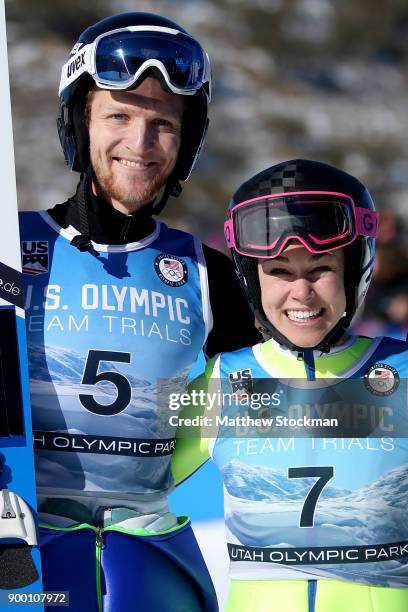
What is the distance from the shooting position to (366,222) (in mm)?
2820

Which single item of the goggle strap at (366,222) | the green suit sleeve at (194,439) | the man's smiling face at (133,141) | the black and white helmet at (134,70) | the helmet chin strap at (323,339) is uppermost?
the black and white helmet at (134,70)

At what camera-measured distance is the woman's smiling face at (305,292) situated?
276 cm

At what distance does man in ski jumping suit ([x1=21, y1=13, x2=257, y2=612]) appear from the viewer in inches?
111

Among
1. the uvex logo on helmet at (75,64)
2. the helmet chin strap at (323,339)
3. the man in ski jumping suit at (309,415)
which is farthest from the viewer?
the uvex logo on helmet at (75,64)

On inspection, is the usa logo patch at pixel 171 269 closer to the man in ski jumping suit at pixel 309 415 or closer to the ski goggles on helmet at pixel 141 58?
the man in ski jumping suit at pixel 309 415

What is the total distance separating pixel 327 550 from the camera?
2.72 meters

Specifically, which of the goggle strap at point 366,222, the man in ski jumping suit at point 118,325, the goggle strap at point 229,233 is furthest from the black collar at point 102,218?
the goggle strap at point 366,222

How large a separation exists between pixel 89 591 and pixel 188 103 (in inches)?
53.0

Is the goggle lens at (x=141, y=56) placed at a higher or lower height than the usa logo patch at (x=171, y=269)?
higher

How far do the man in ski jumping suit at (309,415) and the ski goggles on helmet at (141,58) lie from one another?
34 centimetres

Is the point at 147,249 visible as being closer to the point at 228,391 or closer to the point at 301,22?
the point at 228,391

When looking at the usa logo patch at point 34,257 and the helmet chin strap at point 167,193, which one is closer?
the usa logo patch at point 34,257

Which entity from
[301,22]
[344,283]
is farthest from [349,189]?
[301,22]

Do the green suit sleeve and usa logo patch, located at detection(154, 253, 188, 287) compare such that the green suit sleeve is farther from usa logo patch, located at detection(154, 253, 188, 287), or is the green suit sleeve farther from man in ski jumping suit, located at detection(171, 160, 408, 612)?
usa logo patch, located at detection(154, 253, 188, 287)
